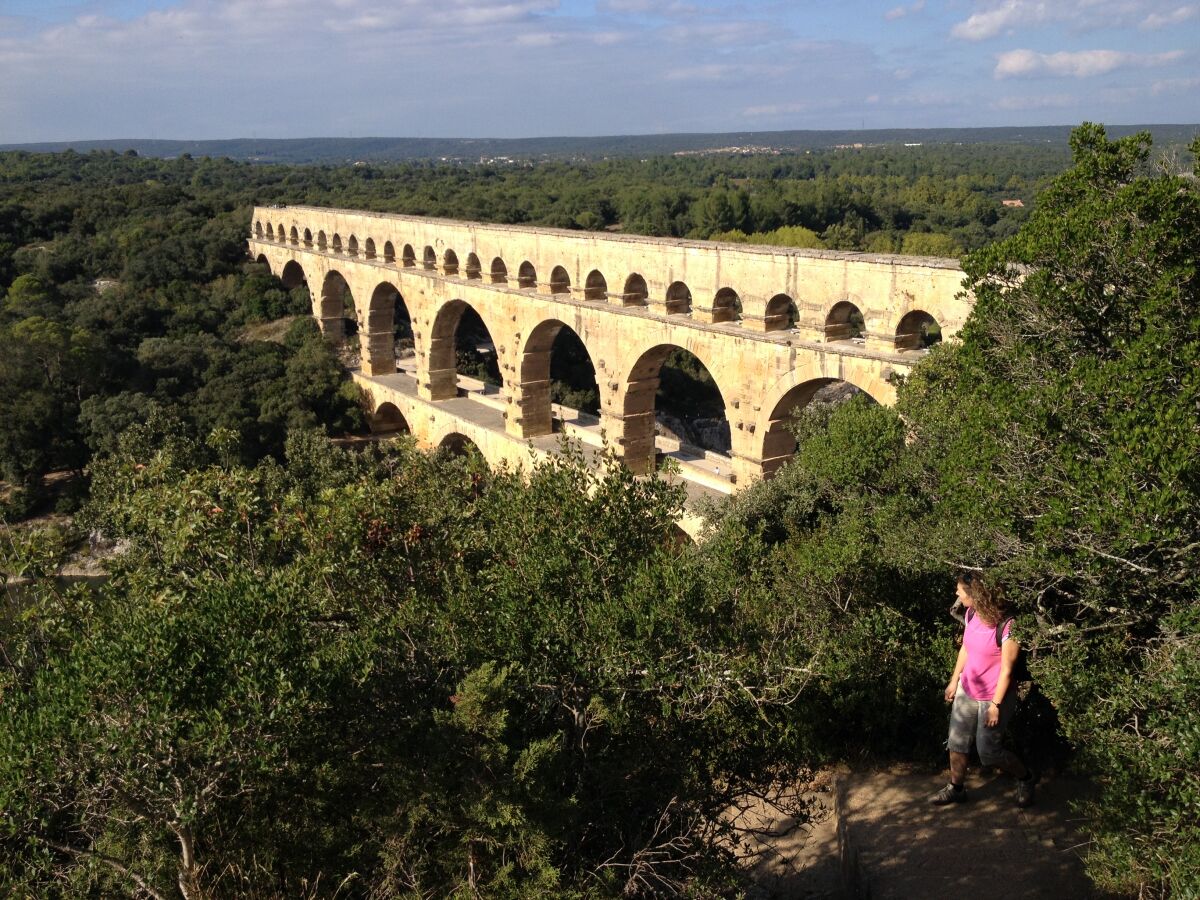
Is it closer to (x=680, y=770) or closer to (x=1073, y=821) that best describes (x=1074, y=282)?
(x=1073, y=821)

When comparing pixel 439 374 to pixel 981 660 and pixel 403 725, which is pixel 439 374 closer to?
pixel 403 725

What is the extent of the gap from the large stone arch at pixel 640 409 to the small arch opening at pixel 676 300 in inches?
27.2

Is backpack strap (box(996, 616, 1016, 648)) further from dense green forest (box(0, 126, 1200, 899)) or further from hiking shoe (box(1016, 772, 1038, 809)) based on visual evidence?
hiking shoe (box(1016, 772, 1038, 809))

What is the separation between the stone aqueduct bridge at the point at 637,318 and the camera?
12.8m

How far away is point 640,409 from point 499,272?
5.68 m

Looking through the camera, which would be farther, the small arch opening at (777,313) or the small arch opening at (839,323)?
the small arch opening at (777,313)

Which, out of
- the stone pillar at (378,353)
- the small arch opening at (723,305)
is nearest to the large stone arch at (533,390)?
the small arch opening at (723,305)

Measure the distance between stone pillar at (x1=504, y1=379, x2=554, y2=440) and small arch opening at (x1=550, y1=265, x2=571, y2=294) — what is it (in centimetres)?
215

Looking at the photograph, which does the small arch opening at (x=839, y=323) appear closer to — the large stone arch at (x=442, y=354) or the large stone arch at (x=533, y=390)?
the large stone arch at (x=533, y=390)

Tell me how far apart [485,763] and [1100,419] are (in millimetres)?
4127

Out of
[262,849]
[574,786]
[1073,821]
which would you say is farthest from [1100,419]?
[262,849]

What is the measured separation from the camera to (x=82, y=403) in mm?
23109

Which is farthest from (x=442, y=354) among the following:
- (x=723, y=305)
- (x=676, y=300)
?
(x=723, y=305)

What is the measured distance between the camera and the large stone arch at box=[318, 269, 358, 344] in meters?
30.6
